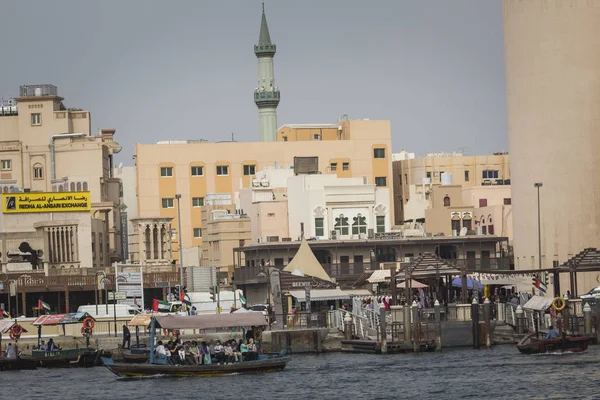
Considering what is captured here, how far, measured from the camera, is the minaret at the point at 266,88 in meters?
194

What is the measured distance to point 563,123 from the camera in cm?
12625

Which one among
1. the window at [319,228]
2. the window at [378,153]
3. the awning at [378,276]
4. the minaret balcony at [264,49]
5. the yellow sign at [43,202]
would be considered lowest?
the awning at [378,276]

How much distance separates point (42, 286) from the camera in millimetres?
129625

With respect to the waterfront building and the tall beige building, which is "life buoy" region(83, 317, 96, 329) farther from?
the waterfront building

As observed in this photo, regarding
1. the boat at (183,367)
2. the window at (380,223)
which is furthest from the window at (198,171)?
the boat at (183,367)

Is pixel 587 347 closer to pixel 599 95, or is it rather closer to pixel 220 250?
pixel 599 95

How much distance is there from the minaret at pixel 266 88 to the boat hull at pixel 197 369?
10832 cm

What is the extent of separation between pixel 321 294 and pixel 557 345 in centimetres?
2239

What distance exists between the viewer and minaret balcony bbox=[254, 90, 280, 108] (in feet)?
635

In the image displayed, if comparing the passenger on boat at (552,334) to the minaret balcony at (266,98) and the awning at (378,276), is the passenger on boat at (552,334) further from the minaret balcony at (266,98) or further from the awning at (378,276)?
the minaret balcony at (266,98)

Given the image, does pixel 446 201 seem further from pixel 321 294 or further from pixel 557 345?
pixel 557 345

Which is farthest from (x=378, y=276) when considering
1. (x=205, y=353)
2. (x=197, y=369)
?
(x=197, y=369)

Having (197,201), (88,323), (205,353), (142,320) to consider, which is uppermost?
(197,201)

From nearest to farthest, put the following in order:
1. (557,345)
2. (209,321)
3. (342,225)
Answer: (557,345)
(209,321)
(342,225)
